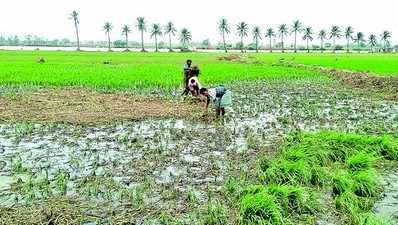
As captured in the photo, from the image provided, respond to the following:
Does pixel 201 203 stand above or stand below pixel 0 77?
below

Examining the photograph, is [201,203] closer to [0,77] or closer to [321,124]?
[321,124]

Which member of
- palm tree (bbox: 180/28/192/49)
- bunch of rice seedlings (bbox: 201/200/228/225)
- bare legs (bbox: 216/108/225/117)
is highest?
palm tree (bbox: 180/28/192/49)

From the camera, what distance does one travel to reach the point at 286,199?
4.88 meters

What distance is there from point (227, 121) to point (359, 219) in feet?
19.5

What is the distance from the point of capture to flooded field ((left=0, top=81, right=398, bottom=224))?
4996 millimetres

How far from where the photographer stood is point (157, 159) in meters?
6.87

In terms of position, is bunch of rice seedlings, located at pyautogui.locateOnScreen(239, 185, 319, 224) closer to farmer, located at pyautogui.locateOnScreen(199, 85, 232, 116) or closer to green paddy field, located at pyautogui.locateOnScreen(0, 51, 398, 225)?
green paddy field, located at pyautogui.locateOnScreen(0, 51, 398, 225)

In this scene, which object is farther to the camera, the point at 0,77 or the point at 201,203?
the point at 0,77

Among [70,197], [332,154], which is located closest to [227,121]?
[332,154]

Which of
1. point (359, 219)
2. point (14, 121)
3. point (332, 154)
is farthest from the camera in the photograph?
point (14, 121)

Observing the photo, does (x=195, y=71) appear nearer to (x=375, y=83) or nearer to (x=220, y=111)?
(x=220, y=111)

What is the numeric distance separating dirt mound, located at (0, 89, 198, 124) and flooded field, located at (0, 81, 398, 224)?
78 cm

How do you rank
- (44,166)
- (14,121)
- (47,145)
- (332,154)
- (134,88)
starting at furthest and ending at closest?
(134,88)
(14,121)
(47,145)
(332,154)
(44,166)

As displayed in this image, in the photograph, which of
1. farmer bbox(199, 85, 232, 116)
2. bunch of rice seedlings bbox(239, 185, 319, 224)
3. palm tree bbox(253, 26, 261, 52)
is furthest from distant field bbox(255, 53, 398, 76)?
palm tree bbox(253, 26, 261, 52)
